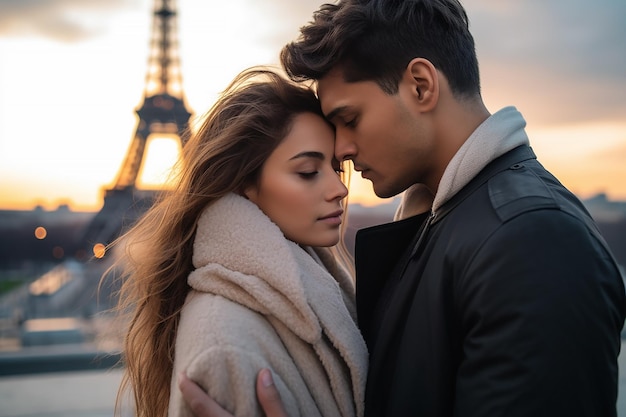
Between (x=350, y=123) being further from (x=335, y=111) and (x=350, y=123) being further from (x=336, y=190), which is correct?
(x=336, y=190)

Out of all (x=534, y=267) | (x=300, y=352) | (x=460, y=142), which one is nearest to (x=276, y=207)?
(x=300, y=352)

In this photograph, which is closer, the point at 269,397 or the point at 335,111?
the point at 269,397

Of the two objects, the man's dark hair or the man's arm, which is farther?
the man's dark hair

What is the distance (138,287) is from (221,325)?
0.63 m

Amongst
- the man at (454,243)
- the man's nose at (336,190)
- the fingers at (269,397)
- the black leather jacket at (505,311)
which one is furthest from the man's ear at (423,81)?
the fingers at (269,397)

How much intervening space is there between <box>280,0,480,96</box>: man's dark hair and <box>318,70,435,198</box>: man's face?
0.13 feet

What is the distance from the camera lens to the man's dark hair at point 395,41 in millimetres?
1789

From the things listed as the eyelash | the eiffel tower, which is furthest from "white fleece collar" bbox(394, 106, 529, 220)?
the eiffel tower

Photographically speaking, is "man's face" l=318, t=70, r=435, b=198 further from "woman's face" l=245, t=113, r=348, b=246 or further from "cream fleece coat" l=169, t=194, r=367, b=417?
"cream fleece coat" l=169, t=194, r=367, b=417

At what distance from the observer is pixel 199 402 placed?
1.55 metres

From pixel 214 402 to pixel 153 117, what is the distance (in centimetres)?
2317

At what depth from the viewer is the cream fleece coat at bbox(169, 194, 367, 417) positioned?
1.60 metres

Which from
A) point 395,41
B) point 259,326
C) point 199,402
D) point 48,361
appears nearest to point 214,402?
point 199,402

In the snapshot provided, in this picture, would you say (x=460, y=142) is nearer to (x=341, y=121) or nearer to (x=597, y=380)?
(x=341, y=121)
